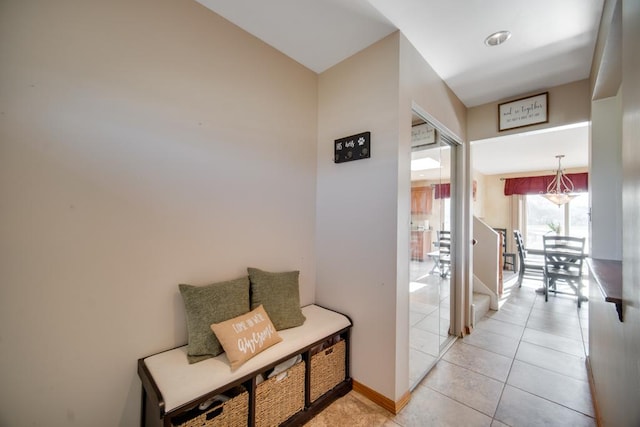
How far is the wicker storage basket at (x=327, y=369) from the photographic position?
1685mm

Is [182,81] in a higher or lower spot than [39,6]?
lower

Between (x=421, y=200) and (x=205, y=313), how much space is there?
5.94 feet

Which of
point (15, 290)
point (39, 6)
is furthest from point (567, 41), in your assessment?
point (15, 290)

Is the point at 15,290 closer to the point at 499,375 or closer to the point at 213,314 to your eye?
the point at 213,314

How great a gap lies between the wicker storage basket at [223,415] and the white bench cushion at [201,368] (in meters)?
0.12

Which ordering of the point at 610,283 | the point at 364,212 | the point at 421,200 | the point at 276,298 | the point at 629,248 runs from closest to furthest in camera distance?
1. the point at 629,248
2. the point at 610,283
3. the point at 276,298
4. the point at 364,212
5. the point at 421,200

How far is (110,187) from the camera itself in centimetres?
126

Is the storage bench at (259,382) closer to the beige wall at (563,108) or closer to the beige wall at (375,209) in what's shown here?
the beige wall at (375,209)

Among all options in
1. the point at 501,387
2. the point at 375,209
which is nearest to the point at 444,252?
the point at 501,387

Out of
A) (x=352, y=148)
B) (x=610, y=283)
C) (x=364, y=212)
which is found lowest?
(x=610, y=283)

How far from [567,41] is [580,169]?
5.63m

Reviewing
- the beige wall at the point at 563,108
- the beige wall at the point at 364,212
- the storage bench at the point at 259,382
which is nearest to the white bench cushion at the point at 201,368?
the storage bench at the point at 259,382

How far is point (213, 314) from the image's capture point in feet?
4.73

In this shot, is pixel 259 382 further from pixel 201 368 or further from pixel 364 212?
pixel 364 212
